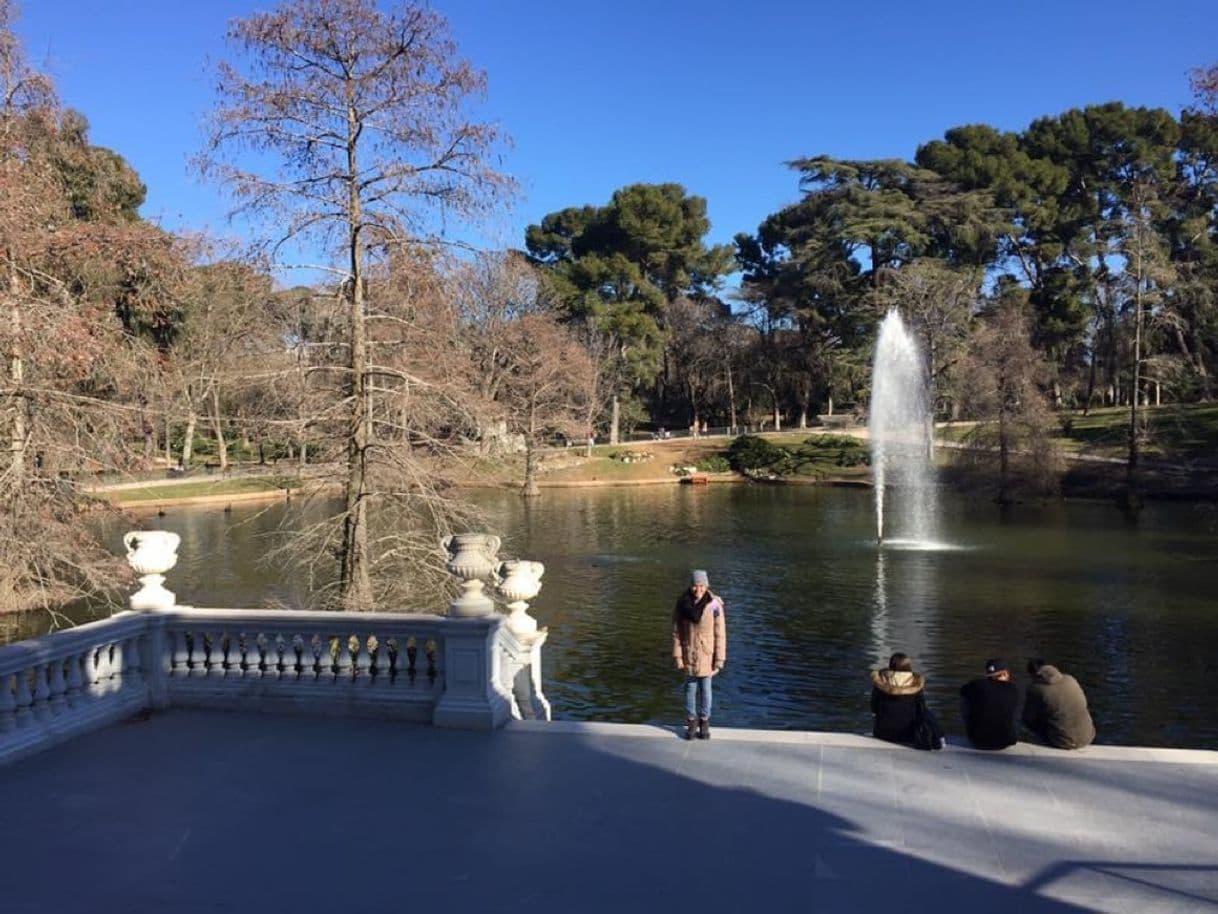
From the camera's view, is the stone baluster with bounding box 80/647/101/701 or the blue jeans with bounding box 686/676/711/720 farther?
the stone baluster with bounding box 80/647/101/701

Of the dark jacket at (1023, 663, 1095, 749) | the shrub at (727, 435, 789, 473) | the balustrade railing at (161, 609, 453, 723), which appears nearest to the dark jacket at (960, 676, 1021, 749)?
the dark jacket at (1023, 663, 1095, 749)

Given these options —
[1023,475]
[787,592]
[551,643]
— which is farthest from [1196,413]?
[551,643]

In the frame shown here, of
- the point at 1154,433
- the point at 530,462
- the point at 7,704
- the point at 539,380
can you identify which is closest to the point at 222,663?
the point at 7,704

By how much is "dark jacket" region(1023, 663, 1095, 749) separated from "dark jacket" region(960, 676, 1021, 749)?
0.24 metres

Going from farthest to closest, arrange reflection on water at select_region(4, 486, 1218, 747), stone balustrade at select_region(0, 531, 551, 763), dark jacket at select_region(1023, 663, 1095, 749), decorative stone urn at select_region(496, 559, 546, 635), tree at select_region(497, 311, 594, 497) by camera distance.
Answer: tree at select_region(497, 311, 594, 497) < reflection on water at select_region(4, 486, 1218, 747) < decorative stone urn at select_region(496, 559, 546, 635) < stone balustrade at select_region(0, 531, 551, 763) < dark jacket at select_region(1023, 663, 1095, 749)

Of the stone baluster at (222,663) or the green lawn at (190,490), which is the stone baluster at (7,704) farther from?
the green lawn at (190,490)

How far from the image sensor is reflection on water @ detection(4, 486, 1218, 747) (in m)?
15.5

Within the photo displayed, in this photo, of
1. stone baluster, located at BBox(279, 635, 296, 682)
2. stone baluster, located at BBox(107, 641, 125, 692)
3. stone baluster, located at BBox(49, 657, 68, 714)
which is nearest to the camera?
stone baluster, located at BBox(49, 657, 68, 714)

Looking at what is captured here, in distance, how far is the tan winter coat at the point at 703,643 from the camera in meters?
9.23

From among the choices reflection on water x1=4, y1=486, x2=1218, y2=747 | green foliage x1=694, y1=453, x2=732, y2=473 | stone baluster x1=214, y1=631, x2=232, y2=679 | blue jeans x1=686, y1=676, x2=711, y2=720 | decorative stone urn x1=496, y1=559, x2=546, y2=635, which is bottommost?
reflection on water x1=4, y1=486, x2=1218, y2=747

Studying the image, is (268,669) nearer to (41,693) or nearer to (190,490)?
(41,693)

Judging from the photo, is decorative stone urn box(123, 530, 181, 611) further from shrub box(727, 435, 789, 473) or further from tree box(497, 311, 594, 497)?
shrub box(727, 435, 789, 473)

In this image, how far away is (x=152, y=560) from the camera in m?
9.73

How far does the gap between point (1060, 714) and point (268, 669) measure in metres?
7.07
